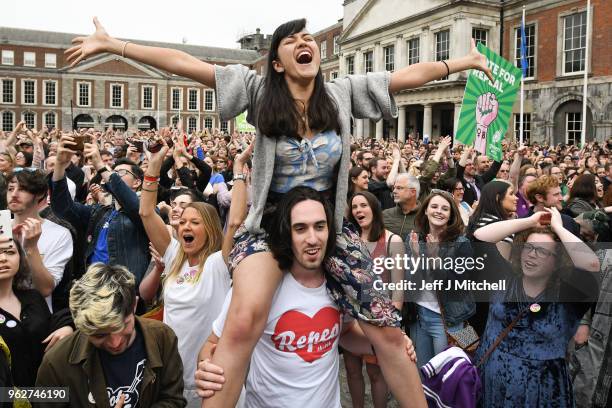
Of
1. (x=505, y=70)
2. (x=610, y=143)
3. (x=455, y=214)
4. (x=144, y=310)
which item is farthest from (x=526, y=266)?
(x=610, y=143)

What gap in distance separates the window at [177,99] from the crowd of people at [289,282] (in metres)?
67.3

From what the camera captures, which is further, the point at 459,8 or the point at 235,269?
the point at 459,8

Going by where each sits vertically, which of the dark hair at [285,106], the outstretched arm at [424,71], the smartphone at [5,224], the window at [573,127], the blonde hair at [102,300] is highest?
the window at [573,127]

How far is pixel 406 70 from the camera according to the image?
2932mm

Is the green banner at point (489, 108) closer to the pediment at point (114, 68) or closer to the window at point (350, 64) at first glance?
the window at point (350, 64)

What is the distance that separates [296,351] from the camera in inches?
97.3

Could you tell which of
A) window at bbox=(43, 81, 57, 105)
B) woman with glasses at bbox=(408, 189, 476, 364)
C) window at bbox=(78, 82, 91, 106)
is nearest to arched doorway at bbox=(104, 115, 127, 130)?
window at bbox=(78, 82, 91, 106)

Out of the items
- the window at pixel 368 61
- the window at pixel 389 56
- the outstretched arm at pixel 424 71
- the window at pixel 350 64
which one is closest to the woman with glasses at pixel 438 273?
the outstretched arm at pixel 424 71

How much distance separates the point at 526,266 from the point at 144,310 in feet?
9.78

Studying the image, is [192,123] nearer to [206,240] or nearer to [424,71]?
[206,240]

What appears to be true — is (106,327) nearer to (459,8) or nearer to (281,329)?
(281,329)

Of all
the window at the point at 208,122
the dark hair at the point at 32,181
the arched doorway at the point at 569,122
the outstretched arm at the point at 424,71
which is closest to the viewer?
the outstretched arm at the point at 424,71

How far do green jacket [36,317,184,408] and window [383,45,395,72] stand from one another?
121 ft

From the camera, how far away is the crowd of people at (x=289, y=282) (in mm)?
2474
